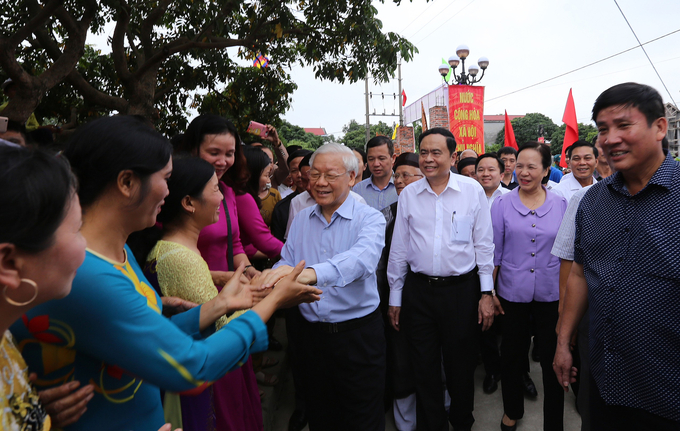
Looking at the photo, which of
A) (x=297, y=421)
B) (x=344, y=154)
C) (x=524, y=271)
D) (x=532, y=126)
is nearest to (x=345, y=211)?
(x=344, y=154)

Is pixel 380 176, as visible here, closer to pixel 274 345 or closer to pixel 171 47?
pixel 274 345

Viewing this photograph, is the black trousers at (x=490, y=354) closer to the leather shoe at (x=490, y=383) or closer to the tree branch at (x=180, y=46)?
the leather shoe at (x=490, y=383)

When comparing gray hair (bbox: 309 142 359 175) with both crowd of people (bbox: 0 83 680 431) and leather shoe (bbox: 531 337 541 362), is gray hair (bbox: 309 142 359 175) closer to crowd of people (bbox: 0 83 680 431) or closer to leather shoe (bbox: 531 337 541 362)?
crowd of people (bbox: 0 83 680 431)

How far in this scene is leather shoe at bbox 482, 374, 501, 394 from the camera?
3.79 metres

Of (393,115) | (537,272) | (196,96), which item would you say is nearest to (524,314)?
(537,272)

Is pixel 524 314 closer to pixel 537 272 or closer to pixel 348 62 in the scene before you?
pixel 537 272

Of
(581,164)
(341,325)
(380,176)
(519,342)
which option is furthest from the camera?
(581,164)

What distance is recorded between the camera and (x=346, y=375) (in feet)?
8.09

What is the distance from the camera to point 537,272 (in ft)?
10.4

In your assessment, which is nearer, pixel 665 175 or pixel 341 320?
pixel 665 175

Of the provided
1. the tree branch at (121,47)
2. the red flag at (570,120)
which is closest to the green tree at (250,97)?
the tree branch at (121,47)

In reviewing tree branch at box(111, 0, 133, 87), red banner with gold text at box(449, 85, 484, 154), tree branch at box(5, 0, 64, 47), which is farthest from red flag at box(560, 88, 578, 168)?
tree branch at box(5, 0, 64, 47)

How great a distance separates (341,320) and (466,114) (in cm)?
1066

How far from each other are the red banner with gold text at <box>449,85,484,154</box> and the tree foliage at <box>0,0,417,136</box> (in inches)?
212
